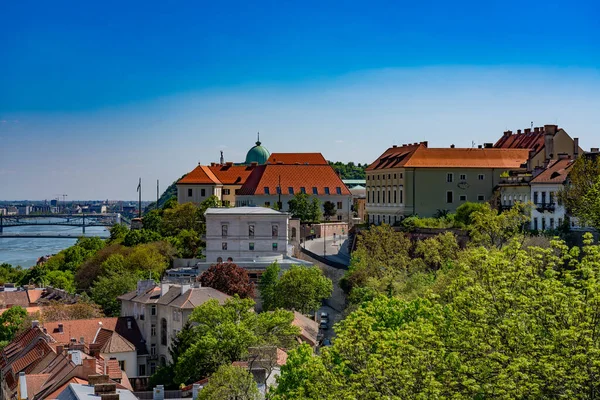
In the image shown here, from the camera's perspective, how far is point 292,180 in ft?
366

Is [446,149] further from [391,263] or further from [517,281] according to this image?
[517,281]

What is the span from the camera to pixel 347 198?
110625 millimetres

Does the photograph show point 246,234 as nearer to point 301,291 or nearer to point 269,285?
point 269,285

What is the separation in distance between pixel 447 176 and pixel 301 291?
24828mm

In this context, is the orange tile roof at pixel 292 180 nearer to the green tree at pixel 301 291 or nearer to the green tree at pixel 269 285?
the green tree at pixel 269 285

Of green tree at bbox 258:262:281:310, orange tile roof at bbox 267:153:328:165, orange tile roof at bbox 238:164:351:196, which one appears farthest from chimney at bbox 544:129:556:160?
orange tile roof at bbox 267:153:328:165

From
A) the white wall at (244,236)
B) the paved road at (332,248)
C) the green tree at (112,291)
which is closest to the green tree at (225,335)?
the green tree at (112,291)

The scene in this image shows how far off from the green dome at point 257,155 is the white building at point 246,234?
60.3m

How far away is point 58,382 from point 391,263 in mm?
36266

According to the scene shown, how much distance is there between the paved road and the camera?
86575 millimetres

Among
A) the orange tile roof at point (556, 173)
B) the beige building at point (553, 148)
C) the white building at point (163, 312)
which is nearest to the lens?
the white building at point (163, 312)

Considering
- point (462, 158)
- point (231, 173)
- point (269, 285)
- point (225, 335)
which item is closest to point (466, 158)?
point (462, 158)

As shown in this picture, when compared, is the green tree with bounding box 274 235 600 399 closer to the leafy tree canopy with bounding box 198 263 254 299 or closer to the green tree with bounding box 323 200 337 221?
the leafy tree canopy with bounding box 198 263 254 299

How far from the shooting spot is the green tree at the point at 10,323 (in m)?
59.2
